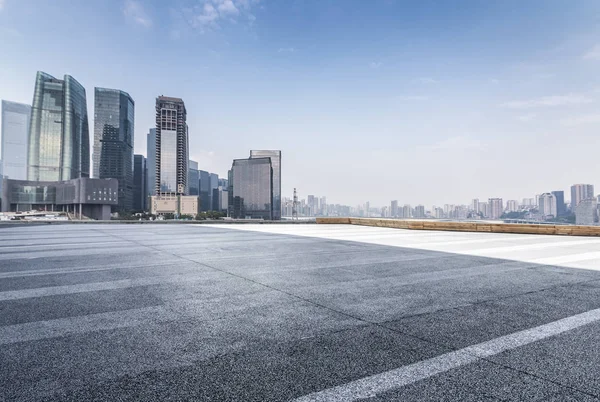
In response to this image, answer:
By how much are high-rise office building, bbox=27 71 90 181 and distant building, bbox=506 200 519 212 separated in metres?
227

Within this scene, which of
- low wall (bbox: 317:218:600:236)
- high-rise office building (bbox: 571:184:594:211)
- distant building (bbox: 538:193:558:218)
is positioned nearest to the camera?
low wall (bbox: 317:218:600:236)

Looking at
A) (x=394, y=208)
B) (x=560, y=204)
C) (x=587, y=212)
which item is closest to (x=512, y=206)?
(x=560, y=204)

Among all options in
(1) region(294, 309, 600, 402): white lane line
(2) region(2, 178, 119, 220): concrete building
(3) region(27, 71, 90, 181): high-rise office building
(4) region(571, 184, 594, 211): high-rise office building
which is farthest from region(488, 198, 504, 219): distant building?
(3) region(27, 71, 90, 181): high-rise office building

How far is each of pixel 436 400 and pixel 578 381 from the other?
123 centimetres

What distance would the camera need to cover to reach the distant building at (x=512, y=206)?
454 feet

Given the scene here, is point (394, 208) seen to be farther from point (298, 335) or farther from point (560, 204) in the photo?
point (298, 335)

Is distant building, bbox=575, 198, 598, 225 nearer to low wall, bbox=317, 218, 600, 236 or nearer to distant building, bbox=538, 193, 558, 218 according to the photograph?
distant building, bbox=538, 193, 558, 218

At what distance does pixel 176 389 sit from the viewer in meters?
2.33

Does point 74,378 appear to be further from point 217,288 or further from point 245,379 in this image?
point 217,288

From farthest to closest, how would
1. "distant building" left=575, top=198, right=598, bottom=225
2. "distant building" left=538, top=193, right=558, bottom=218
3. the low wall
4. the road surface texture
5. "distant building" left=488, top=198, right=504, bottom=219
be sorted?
"distant building" left=488, top=198, right=504, bottom=219, "distant building" left=538, top=193, right=558, bottom=218, "distant building" left=575, top=198, right=598, bottom=225, the low wall, the road surface texture

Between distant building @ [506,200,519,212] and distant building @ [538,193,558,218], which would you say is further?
distant building @ [506,200,519,212]

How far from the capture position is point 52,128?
17975 centimetres

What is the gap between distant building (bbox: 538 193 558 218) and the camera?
4564 inches

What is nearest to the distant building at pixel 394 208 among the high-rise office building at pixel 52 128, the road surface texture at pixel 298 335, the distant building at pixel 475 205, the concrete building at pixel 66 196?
the distant building at pixel 475 205
